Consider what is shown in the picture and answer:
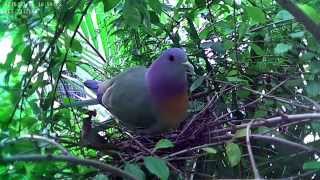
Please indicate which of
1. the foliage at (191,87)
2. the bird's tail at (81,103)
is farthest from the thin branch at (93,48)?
the bird's tail at (81,103)

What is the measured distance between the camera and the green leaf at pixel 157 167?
2.24 ft

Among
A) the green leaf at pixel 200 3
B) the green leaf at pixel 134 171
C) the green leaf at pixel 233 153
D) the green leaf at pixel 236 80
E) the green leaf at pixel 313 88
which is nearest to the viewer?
the green leaf at pixel 134 171

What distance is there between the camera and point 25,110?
903mm

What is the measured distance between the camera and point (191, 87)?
1038 mm

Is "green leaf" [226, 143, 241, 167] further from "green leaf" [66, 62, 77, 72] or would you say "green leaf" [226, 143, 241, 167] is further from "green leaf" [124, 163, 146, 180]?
"green leaf" [66, 62, 77, 72]

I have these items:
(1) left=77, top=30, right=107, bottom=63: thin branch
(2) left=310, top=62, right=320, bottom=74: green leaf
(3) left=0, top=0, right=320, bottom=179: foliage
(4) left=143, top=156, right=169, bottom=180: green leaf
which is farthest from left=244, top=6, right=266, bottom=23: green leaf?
(1) left=77, top=30, right=107, bottom=63: thin branch

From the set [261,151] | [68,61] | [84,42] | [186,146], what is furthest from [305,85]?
[84,42]

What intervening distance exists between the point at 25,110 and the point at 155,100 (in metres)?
0.25

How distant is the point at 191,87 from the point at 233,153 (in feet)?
0.88

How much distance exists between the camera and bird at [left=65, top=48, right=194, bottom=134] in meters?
0.99

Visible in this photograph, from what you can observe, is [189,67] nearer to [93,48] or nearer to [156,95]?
[156,95]

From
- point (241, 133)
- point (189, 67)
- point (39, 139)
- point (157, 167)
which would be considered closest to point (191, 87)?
point (189, 67)

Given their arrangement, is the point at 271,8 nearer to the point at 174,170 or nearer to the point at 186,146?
the point at 186,146

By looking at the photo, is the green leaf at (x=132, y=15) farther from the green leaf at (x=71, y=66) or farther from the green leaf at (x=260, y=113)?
the green leaf at (x=260, y=113)
